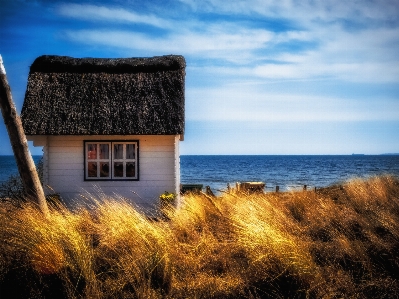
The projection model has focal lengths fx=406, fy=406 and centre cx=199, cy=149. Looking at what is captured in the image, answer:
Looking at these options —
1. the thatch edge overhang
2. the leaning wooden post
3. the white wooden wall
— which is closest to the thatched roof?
the thatch edge overhang

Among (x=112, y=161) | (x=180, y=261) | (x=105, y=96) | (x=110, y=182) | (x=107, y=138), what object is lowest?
(x=180, y=261)

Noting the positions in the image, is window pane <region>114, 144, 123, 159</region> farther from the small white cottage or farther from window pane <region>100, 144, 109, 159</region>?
window pane <region>100, 144, 109, 159</region>

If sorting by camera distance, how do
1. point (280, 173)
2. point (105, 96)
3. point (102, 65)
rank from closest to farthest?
1. point (105, 96)
2. point (102, 65)
3. point (280, 173)

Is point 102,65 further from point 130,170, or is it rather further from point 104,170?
point 130,170

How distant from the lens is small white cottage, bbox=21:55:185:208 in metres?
11.2

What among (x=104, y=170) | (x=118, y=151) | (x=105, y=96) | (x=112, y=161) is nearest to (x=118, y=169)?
(x=112, y=161)

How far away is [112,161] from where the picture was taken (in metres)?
11.6

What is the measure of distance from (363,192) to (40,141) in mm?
8906

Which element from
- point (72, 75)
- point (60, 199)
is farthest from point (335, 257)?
point (72, 75)

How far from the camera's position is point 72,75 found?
41.2 ft

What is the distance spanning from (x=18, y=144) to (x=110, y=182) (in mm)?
4351

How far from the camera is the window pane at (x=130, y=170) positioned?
11.6 m

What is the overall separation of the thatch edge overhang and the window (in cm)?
256

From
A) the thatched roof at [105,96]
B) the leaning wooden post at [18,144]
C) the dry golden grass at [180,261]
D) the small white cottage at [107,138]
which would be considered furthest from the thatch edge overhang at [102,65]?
the dry golden grass at [180,261]
